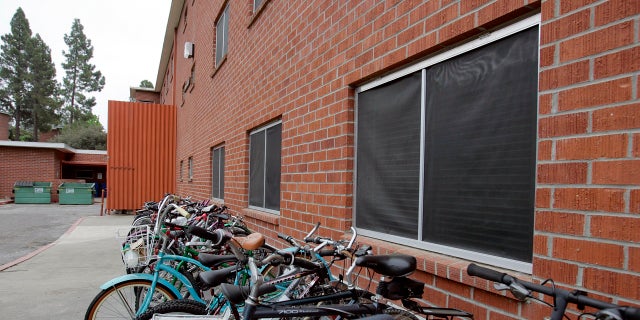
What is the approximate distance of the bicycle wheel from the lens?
277 centimetres

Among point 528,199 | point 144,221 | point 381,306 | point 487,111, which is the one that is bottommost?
point 144,221

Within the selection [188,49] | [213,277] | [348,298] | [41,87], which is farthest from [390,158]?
[41,87]

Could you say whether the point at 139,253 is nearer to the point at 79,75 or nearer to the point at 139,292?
the point at 139,292

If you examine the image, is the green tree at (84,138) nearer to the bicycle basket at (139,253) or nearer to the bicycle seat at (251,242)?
the bicycle basket at (139,253)

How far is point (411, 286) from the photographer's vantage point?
1.94 metres

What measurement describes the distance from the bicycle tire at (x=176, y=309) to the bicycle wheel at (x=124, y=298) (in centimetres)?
50

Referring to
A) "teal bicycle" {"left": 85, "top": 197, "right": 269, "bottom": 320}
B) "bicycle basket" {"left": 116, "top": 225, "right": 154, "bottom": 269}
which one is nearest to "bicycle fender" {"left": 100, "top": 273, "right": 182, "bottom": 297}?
"teal bicycle" {"left": 85, "top": 197, "right": 269, "bottom": 320}

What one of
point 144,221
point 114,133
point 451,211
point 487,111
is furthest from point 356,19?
point 114,133

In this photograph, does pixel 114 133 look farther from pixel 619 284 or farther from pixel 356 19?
pixel 619 284

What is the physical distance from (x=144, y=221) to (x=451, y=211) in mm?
5615

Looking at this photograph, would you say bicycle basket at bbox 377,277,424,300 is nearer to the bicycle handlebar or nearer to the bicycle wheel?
the bicycle handlebar

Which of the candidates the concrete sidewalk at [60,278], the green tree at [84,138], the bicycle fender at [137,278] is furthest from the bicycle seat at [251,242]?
the green tree at [84,138]

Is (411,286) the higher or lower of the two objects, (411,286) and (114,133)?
the lower

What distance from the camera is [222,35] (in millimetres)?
8547
